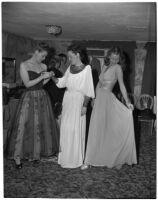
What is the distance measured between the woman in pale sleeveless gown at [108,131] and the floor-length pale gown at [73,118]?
0.58ft

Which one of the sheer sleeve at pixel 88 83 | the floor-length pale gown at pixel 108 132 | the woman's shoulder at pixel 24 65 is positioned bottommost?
the floor-length pale gown at pixel 108 132

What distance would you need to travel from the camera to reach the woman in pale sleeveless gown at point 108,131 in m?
3.07

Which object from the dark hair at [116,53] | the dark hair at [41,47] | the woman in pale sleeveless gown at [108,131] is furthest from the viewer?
the woman in pale sleeveless gown at [108,131]

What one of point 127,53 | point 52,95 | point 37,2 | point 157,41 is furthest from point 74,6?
point 127,53

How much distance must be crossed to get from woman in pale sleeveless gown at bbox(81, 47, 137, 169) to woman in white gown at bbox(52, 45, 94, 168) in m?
0.18

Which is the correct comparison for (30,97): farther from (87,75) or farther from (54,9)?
(54,9)

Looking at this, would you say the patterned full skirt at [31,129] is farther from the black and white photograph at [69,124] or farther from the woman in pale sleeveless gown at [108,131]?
the woman in pale sleeveless gown at [108,131]

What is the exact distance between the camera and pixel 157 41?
7.51 feet

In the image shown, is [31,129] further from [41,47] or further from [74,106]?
[41,47]

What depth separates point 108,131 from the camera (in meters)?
3.10

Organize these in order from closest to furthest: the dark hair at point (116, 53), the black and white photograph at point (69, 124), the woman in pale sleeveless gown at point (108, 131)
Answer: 1. the black and white photograph at point (69, 124)
2. the dark hair at point (116, 53)
3. the woman in pale sleeveless gown at point (108, 131)

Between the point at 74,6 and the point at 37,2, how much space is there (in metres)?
0.43

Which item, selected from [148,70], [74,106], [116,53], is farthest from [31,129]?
[148,70]

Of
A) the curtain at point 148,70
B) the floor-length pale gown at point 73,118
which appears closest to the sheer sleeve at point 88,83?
the floor-length pale gown at point 73,118
